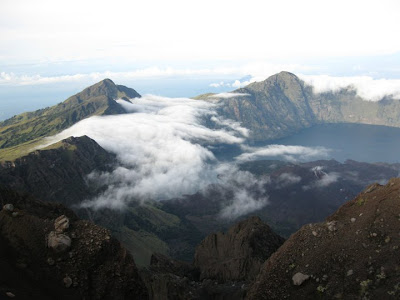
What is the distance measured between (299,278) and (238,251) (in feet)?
194

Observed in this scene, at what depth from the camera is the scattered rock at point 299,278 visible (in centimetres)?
3241

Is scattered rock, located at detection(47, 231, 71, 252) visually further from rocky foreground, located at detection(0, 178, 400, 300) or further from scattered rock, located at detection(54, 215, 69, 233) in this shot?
scattered rock, located at detection(54, 215, 69, 233)

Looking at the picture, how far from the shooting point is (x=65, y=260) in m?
29.8

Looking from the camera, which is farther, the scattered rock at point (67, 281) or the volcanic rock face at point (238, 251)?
the volcanic rock face at point (238, 251)

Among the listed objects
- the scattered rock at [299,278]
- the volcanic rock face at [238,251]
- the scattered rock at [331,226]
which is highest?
the scattered rock at [331,226]

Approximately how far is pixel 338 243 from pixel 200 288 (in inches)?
1463

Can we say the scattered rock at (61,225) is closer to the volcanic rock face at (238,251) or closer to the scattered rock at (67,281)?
the scattered rock at (67,281)

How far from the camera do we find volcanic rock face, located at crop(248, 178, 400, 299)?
28967 millimetres

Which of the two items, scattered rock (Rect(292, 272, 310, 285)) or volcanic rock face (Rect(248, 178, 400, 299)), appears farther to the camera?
scattered rock (Rect(292, 272, 310, 285))

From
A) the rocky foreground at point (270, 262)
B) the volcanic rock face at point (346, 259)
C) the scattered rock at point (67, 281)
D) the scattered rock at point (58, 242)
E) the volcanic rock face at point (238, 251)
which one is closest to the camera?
the rocky foreground at point (270, 262)

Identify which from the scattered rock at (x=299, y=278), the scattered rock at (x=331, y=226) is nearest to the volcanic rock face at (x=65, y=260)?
the scattered rock at (x=299, y=278)

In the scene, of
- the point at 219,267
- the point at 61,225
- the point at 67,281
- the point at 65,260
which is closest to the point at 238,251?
the point at 219,267

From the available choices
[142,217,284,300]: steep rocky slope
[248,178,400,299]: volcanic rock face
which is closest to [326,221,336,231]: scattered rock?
[248,178,400,299]: volcanic rock face

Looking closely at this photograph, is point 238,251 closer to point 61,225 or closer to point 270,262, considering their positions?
point 270,262
